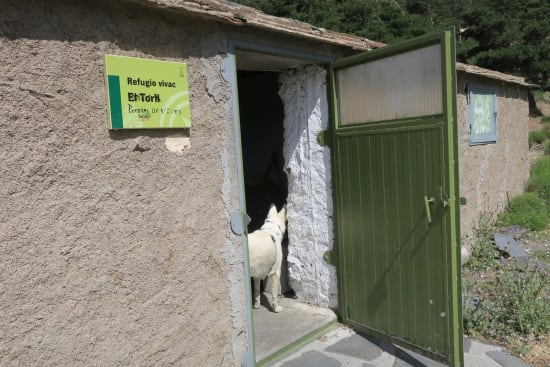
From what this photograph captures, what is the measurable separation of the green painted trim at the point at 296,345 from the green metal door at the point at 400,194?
231 mm

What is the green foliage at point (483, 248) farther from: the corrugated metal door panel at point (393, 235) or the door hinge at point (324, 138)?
the door hinge at point (324, 138)

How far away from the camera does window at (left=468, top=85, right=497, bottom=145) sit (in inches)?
242

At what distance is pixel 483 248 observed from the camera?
5.95 m

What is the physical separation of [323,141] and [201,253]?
1715 mm

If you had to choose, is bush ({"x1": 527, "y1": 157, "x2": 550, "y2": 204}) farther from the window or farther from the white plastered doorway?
the white plastered doorway

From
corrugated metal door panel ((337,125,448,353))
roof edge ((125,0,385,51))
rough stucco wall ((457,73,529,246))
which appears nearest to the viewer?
roof edge ((125,0,385,51))

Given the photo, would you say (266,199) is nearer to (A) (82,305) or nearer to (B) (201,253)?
(B) (201,253)

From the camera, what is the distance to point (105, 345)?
2.46 m

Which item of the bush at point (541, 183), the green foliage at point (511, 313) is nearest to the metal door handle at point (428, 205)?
the green foliage at point (511, 313)

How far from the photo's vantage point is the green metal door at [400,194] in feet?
10.1

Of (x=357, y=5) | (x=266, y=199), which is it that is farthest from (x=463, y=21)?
(x=266, y=199)

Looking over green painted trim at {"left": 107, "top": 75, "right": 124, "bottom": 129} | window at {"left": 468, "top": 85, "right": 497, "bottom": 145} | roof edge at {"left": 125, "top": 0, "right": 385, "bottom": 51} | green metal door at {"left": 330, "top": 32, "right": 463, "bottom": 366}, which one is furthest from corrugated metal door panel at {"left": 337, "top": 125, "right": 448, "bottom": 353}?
window at {"left": 468, "top": 85, "right": 497, "bottom": 145}

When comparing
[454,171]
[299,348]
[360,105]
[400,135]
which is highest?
[360,105]

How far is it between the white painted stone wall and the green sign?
1.65 metres
